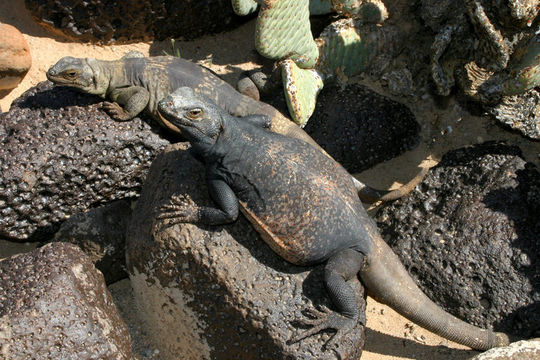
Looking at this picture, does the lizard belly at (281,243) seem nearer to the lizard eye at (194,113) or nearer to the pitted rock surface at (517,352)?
the lizard eye at (194,113)

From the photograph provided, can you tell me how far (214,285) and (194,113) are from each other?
140 centimetres

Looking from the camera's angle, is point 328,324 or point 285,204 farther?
point 285,204

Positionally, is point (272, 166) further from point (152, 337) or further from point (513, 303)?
point (513, 303)

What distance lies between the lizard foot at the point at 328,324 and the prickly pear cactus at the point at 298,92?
2300mm

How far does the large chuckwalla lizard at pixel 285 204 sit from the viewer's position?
474 centimetres

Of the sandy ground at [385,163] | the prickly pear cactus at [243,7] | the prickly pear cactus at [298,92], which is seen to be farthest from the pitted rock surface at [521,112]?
the prickly pear cactus at [243,7]

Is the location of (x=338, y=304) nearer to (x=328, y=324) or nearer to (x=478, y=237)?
(x=328, y=324)

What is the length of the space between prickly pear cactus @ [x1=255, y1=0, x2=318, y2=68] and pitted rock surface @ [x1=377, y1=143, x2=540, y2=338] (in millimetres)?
1929

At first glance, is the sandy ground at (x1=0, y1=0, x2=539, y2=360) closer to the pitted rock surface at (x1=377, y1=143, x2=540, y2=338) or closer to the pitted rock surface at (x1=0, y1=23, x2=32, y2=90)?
the pitted rock surface at (x1=0, y1=23, x2=32, y2=90)

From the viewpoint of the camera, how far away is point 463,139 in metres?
6.80

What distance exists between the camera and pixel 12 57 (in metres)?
6.62

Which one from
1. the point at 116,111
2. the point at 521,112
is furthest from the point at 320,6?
the point at 116,111

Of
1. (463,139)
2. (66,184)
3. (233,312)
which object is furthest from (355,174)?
(66,184)

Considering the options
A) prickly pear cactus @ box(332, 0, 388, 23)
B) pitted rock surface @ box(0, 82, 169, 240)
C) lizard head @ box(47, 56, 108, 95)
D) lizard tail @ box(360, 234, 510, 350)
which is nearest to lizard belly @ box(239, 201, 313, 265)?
lizard tail @ box(360, 234, 510, 350)
